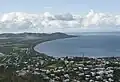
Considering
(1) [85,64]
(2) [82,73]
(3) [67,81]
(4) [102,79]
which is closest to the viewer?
(3) [67,81]

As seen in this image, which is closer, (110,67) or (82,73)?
(82,73)

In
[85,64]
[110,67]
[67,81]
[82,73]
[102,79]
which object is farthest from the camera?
[85,64]

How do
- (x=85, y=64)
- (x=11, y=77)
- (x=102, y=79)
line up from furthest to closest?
(x=85, y=64)
(x=102, y=79)
(x=11, y=77)

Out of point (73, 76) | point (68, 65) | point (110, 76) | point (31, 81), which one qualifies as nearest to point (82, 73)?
point (73, 76)

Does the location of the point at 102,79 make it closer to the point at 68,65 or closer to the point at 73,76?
the point at 73,76

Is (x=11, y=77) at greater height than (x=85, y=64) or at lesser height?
greater

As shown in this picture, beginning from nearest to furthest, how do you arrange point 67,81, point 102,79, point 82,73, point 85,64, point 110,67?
1. point 67,81
2. point 102,79
3. point 82,73
4. point 110,67
5. point 85,64

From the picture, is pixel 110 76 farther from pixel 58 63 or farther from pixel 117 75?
pixel 58 63

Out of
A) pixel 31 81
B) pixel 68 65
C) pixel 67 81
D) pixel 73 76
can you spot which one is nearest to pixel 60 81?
pixel 67 81

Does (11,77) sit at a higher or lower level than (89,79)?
higher
